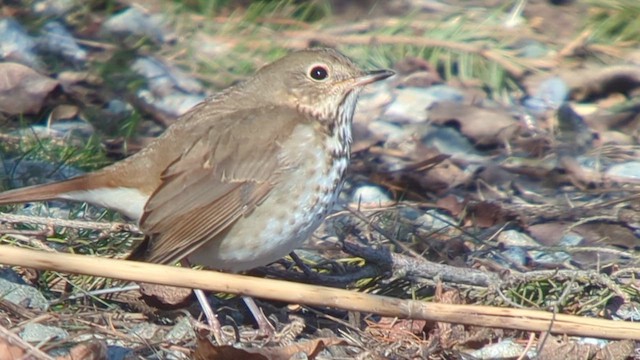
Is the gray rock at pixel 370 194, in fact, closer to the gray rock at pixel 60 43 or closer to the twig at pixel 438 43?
the twig at pixel 438 43

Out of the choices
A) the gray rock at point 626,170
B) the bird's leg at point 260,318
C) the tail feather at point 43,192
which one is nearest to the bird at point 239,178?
the tail feather at point 43,192

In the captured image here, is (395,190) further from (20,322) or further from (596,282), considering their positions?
(20,322)

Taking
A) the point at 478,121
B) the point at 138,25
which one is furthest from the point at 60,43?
the point at 478,121

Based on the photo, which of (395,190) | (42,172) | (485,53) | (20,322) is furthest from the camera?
(485,53)

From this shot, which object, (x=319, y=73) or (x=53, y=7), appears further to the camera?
(x=53, y=7)

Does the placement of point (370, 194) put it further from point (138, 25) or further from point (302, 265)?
point (138, 25)

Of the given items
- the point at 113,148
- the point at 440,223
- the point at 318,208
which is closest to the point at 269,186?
the point at 318,208

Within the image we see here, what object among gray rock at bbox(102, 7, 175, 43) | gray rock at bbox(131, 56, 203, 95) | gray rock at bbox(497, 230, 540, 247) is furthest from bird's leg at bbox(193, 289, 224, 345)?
gray rock at bbox(102, 7, 175, 43)
